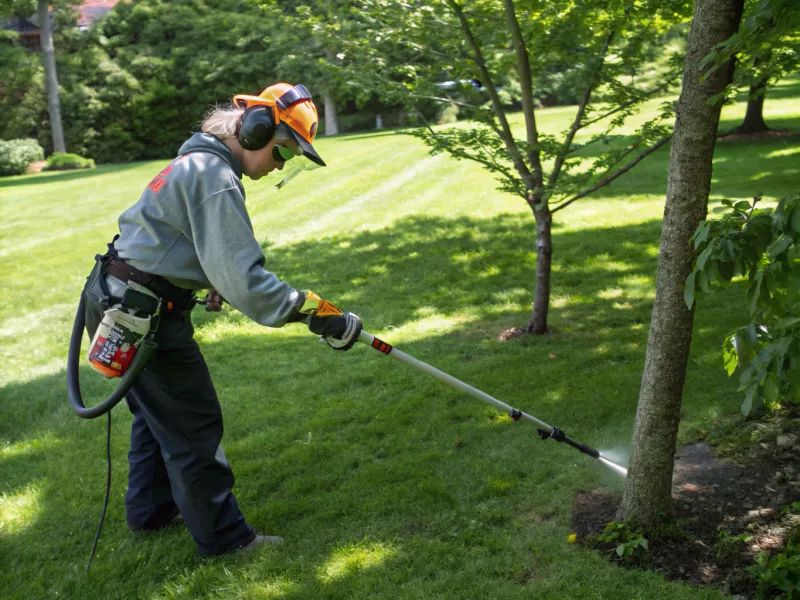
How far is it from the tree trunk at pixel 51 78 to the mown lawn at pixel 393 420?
53.3 ft

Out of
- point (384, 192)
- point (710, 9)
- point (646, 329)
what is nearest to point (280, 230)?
point (384, 192)

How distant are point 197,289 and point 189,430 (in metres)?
0.73

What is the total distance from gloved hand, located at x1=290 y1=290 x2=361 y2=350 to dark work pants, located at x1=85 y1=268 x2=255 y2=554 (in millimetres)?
665

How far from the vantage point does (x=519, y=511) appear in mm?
4172

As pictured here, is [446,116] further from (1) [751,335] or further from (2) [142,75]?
(1) [751,335]

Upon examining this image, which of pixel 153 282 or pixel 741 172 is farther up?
pixel 153 282

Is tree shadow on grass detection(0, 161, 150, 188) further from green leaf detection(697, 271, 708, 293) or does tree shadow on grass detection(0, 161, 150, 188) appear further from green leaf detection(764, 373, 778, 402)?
green leaf detection(764, 373, 778, 402)

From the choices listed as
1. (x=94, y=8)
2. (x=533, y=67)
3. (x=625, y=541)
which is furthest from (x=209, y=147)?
(x=94, y=8)

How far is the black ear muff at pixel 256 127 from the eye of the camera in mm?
3529

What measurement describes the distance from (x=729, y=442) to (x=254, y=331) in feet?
15.6

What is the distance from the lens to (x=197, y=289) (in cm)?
365

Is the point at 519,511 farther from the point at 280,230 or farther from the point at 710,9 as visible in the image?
the point at 280,230

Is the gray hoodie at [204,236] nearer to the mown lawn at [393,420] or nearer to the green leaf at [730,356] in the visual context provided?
the mown lawn at [393,420]

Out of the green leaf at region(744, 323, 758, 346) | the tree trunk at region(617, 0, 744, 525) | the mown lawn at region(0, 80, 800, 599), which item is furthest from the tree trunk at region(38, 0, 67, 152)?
the green leaf at region(744, 323, 758, 346)
